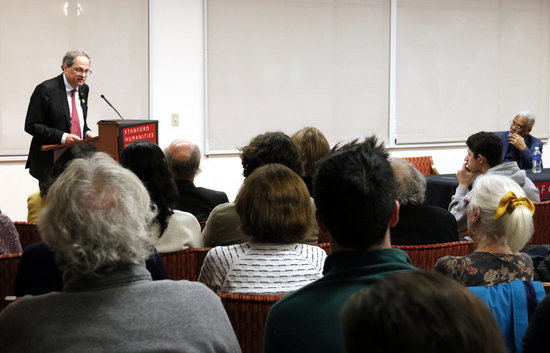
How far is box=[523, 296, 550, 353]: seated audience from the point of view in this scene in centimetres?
171

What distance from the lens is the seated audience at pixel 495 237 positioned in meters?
2.53

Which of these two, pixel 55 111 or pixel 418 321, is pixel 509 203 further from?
pixel 55 111

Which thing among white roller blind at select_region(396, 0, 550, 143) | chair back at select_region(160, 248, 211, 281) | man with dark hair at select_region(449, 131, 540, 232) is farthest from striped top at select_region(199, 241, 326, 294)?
white roller blind at select_region(396, 0, 550, 143)

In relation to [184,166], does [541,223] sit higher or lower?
lower

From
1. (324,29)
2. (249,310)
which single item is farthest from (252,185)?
(324,29)

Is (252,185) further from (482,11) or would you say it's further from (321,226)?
(482,11)

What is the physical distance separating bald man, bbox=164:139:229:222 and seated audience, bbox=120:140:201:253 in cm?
72

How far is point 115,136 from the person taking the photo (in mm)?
5031

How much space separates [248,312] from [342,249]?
58 centimetres

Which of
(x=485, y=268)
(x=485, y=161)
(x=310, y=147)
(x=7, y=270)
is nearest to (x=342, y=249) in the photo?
(x=485, y=268)

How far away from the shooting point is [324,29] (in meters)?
8.74

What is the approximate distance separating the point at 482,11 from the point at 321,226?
8.47 m

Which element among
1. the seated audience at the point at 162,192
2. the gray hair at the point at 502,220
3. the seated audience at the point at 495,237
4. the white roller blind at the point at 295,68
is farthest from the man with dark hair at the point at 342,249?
the white roller blind at the point at 295,68

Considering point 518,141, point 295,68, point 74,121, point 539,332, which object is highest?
point 295,68
